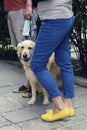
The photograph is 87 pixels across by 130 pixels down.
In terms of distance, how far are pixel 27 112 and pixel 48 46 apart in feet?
3.34

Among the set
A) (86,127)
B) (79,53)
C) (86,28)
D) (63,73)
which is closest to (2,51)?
(79,53)

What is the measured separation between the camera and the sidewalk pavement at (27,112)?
4.20m

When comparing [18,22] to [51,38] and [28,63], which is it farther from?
[51,38]

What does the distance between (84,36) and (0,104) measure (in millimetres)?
2029

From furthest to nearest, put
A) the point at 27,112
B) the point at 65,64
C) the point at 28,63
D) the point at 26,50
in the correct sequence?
the point at 28,63
the point at 26,50
the point at 27,112
the point at 65,64

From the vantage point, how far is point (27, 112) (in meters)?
4.72

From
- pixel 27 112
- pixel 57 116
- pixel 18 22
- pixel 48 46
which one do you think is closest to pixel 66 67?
pixel 48 46

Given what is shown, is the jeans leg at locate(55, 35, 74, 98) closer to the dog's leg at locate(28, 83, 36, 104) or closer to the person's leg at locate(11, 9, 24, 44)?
the dog's leg at locate(28, 83, 36, 104)

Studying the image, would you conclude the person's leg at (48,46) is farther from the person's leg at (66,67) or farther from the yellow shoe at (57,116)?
the person's leg at (66,67)

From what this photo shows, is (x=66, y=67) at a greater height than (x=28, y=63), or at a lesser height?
greater

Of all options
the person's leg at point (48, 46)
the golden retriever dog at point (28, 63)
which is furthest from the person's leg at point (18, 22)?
the person's leg at point (48, 46)

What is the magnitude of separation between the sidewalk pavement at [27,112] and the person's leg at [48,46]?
0.87ft

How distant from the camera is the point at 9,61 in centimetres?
816

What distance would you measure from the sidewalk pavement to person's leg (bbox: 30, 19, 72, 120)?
265 mm
